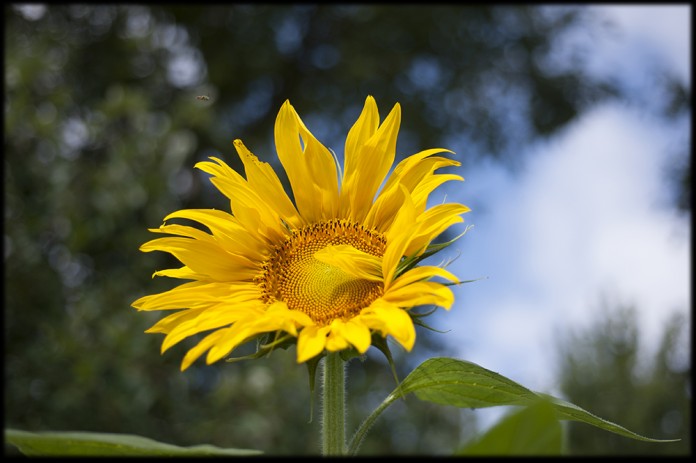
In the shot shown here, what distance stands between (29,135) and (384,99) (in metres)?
3.80

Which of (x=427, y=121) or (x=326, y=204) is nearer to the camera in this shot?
(x=326, y=204)

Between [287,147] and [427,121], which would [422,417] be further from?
[287,147]

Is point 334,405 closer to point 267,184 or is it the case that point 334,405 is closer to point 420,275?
point 420,275

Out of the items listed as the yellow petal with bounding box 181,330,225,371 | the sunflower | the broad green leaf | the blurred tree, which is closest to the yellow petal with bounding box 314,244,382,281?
the sunflower

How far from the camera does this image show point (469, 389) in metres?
0.62

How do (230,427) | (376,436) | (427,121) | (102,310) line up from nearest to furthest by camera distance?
(102,310) < (230,427) < (376,436) < (427,121)

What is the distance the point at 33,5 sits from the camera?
575cm

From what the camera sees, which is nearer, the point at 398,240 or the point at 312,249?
the point at 398,240

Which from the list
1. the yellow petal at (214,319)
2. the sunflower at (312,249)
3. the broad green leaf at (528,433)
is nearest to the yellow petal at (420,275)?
the sunflower at (312,249)

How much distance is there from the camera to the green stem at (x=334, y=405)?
617mm

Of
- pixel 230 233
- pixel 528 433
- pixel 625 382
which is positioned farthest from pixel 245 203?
pixel 625 382

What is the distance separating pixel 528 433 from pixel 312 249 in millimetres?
431

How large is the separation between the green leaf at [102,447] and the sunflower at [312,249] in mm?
95

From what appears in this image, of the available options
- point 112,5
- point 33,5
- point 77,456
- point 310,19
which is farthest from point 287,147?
point 310,19
